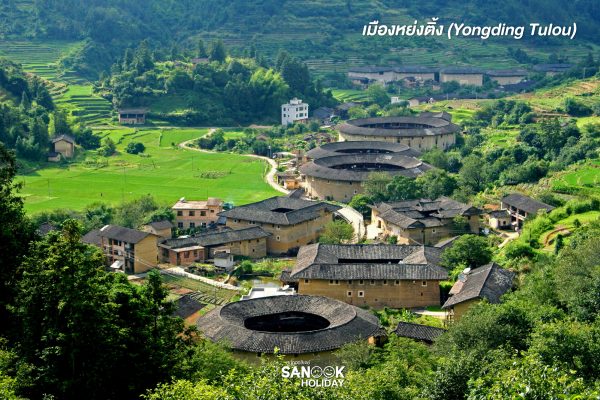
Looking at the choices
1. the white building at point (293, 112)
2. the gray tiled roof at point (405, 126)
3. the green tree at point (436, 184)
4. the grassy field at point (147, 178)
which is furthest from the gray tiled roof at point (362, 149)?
the white building at point (293, 112)

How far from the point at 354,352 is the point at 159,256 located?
1458cm

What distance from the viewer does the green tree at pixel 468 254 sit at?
1128 inches

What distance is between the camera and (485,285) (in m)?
24.6

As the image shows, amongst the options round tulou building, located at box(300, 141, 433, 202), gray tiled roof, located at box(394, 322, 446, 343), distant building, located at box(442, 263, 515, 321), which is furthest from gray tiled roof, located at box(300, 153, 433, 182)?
gray tiled roof, located at box(394, 322, 446, 343)

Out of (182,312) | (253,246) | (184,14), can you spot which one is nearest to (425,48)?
(184,14)

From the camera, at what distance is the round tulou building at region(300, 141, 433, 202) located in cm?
4381

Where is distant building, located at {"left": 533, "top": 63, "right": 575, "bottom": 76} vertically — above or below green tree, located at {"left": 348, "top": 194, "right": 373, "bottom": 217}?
above

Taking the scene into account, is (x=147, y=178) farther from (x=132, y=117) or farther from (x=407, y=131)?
(x=132, y=117)

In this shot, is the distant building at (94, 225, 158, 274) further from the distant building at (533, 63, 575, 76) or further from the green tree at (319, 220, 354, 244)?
the distant building at (533, 63, 575, 76)

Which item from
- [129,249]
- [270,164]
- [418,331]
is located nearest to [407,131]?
[270,164]

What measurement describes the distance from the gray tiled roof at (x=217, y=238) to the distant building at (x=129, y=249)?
2.76 ft

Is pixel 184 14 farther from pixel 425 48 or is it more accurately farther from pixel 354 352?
pixel 354 352

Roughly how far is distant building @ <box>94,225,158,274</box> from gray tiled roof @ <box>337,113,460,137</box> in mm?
25214

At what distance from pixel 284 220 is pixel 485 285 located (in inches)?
476
